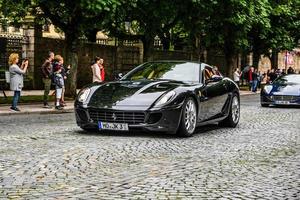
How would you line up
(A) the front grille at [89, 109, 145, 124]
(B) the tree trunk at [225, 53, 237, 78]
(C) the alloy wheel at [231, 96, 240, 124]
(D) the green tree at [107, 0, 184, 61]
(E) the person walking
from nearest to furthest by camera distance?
1. (A) the front grille at [89, 109, 145, 124]
2. (C) the alloy wheel at [231, 96, 240, 124]
3. (D) the green tree at [107, 0, 184, 61]
4. (E) the person walking
5. (B) the tree trunk at [225, 53, 237, 78]

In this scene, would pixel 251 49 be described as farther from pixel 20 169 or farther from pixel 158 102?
pixel 20 169

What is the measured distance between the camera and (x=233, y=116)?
13.4 meters

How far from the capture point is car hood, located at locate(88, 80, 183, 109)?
10.3 meters

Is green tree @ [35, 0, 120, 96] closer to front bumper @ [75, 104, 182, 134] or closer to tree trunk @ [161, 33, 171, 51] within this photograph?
front bumper @ [75, 104, 182, 134]

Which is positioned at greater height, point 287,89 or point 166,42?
point 166,42

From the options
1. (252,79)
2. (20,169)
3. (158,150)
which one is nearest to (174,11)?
(252,79)

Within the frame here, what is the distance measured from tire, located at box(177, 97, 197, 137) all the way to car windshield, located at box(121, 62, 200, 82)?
87cm

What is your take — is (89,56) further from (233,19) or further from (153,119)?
(153,119)

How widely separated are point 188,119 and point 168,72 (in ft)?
4.63

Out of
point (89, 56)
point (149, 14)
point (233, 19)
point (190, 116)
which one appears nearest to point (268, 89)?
point (149, 14)

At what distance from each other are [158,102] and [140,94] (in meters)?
0.38

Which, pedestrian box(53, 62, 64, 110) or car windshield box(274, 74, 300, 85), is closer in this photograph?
pedestrian box(53, 62, 64, 110)

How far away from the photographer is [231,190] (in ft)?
20.4

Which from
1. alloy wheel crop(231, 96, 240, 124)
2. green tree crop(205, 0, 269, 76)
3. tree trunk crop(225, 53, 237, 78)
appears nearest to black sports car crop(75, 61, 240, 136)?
alloy wheel crop(231, 96, 240, 124)
